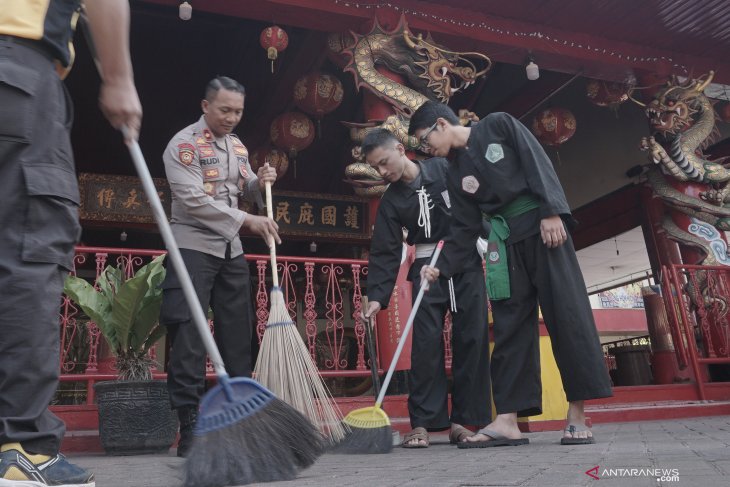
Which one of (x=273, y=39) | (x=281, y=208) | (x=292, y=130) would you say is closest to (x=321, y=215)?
(x=281, y=208)

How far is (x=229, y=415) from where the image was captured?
66.2 inches

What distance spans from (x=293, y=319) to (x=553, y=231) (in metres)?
3.37

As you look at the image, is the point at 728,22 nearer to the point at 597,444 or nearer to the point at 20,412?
the point at 597,444

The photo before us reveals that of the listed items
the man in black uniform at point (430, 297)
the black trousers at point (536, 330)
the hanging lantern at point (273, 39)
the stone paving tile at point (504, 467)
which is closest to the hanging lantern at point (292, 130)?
the hanging lantern at point (273, 39)

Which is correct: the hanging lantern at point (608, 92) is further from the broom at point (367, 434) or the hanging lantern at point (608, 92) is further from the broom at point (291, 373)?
the broom at point (291, 373)

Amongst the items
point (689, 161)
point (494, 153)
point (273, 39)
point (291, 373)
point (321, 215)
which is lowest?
point (291, 373)

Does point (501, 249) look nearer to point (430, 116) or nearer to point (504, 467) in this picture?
point (430, 116)

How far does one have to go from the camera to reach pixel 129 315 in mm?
3377

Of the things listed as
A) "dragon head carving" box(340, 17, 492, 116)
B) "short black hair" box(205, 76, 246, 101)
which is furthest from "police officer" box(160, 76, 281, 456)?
"dragon head carving" box(340, 17, 492, 116)

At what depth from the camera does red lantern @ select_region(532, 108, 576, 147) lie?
301 inches

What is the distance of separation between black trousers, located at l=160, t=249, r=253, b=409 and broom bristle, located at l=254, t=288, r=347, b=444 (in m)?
0.25

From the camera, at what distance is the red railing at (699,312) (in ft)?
18.8

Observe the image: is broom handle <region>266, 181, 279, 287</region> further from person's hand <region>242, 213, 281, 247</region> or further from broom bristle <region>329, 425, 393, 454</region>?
broom bristle <region>329, 425, 393, 454</region>

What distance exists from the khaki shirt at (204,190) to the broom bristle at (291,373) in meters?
0.45
